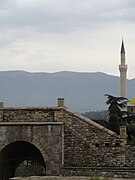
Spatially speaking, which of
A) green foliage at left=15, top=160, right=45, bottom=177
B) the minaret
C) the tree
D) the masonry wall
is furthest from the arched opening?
the minaret

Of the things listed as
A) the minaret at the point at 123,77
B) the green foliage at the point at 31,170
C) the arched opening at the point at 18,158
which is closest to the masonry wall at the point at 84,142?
the arched opening at the point at 18,158

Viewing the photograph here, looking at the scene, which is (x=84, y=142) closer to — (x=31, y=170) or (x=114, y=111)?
(x=31, y=170)

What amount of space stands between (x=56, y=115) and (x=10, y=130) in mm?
1861

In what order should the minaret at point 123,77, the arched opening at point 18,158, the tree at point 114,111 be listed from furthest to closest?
the minaret at point 123,77, the tree at point 114,111, the arched opening at point 18,158

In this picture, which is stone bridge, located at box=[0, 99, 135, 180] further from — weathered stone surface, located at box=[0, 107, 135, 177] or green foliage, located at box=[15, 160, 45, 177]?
green foliage, located at box=[15, 160, 45, 177]

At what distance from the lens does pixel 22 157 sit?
2367cm

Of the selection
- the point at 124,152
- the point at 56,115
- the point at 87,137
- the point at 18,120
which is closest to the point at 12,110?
the point at 18,120

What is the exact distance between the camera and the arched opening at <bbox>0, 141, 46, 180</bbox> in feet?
68.6

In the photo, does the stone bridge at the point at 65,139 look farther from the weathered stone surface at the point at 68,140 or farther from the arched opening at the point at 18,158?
the arched opening at the point at 18,158

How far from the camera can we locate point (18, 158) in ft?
76.8

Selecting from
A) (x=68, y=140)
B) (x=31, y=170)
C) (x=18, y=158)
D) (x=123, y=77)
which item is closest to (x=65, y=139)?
(x=68, y=140)

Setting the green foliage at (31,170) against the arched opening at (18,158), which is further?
the green foliage at (31,170)

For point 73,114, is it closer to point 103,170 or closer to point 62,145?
point 62,145

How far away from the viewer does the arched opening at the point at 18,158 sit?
20920 millimetres
